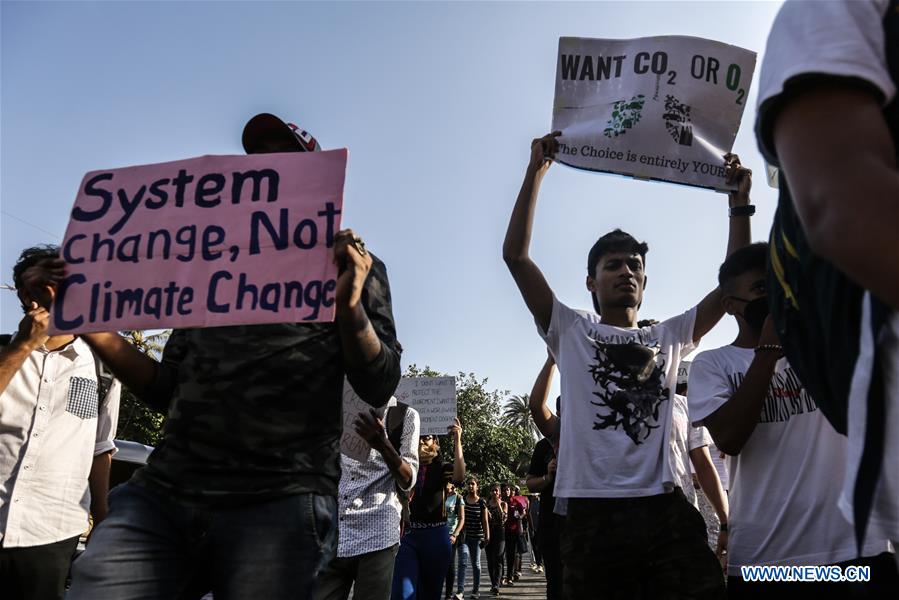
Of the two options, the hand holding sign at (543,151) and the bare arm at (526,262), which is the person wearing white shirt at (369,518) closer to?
the bare arm at (526,262)

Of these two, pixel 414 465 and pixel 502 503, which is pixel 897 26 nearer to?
pixel 414 465

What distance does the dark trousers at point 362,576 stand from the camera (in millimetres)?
4891

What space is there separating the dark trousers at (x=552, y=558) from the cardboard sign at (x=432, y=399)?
12.9ft

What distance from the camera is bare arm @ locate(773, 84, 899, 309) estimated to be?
109 cm

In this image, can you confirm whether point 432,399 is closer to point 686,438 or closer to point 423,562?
point 423,562

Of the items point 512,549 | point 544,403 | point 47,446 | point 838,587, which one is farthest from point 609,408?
point 512,549

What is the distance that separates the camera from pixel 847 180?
112 cm

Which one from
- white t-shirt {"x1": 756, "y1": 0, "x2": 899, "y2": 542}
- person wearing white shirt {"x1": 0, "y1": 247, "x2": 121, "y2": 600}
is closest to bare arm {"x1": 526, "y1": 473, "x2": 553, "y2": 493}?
person wearing white shirt {"x1": 0, "y1": 247, "x2": 121, "y2": 600}

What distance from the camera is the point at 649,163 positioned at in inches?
163

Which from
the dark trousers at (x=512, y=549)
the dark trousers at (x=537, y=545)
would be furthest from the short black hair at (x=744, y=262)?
the dark trousers at (x=512, y=549)

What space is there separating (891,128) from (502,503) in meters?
19.1

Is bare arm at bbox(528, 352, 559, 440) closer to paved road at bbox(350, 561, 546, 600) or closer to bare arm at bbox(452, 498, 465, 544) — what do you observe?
paved road at bbox(350, 561, 546, 600)

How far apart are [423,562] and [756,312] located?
4318 millimetres

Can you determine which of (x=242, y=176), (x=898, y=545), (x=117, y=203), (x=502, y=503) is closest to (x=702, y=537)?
(x=898, y=545)
